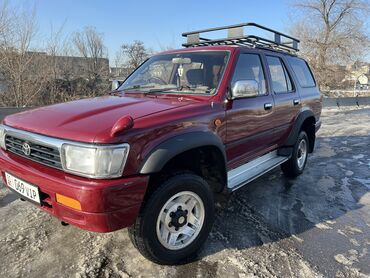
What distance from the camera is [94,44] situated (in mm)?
26578

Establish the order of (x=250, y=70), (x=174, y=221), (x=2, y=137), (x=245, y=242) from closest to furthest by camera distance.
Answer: (x=174, y=221)
(x=2, y=137)
(x=245, y=242)
(x=250, y=70)

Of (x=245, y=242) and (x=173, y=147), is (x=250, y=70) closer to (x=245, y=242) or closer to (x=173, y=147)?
(x=173, y=147)

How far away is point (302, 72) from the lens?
5.75 m

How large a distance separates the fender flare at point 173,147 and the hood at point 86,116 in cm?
30

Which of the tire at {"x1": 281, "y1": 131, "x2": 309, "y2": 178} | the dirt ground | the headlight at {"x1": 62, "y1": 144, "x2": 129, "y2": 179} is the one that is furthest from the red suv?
the tire at {"x1": 281, "y1": 131, "x2": 309, "y2": 178}

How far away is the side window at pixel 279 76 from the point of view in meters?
4.56

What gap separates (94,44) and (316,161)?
23571 mm

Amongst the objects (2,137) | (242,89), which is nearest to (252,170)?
→ (242,89)

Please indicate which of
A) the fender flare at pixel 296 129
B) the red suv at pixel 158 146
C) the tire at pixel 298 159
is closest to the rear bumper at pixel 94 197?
the red suv at pixel 158 146

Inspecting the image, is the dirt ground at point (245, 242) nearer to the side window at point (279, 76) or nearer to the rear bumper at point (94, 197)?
the rear bumper at point (94, 197)

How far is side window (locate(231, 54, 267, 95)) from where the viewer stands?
3760 mm

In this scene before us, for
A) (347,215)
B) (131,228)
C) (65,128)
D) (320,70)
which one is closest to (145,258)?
(131,228)

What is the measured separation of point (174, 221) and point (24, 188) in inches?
50.5

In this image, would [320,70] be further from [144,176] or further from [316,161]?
[144,176]
